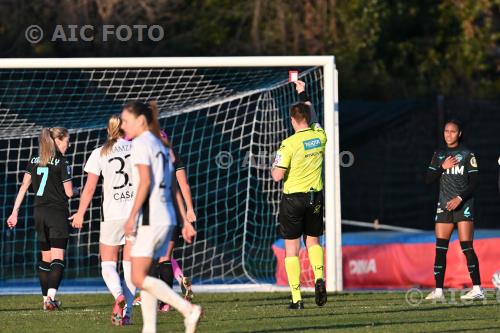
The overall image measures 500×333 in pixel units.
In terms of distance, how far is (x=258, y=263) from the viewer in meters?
17.8

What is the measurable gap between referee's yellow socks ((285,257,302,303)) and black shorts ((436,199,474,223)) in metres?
1.90

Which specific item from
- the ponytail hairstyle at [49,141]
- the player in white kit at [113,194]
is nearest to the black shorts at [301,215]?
→ the player in white kit at [113,194]

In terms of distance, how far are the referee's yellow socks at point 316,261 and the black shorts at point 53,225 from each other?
261 cm

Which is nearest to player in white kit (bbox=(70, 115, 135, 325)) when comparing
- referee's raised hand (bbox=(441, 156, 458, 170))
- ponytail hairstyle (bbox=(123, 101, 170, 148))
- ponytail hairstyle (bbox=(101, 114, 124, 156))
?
ponytail hairstyle (bbox=(101, 114, 124, 156))

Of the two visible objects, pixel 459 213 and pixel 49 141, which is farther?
pixel 459 213

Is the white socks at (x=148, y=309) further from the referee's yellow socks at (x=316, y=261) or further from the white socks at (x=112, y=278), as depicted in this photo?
the referee's yellow socks at (x=316, y=261)

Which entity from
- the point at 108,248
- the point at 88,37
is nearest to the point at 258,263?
the point at 88,37

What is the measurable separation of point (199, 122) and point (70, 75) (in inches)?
87.8

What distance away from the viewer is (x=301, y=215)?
10859 mm

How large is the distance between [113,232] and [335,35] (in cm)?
1227

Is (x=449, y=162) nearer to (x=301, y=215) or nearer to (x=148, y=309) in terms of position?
(x=301, y=215)

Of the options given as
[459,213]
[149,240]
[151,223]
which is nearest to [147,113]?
[151,223]

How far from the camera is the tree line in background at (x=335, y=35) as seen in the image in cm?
1927

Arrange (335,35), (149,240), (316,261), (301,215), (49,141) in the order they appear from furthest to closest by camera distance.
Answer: (335,35), (49,141), (301,215), (316,261), (149,240)
